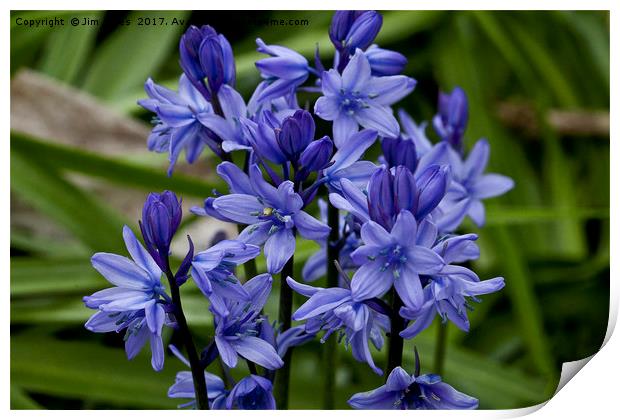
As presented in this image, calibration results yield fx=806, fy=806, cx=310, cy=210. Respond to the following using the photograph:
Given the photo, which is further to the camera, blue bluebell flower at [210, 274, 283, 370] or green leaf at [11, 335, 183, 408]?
green leaf at [11, 335, 183, 408]

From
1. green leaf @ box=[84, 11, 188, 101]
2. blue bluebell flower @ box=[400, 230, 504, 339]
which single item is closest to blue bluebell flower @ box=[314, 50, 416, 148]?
blue bluebell flower @ box=[400, 230, 504, 339]

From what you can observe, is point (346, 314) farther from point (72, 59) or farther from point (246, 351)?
point (72, 59)

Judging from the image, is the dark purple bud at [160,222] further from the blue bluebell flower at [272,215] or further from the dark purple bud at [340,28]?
the dark purple bud at [340,28]

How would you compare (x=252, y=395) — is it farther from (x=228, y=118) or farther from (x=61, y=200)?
(x=61, y=200)

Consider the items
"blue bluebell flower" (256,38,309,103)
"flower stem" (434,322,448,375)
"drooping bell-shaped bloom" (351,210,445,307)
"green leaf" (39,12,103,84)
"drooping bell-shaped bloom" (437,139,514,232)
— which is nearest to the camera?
"drooping bell-shaped bloom" (351,210,445,307)

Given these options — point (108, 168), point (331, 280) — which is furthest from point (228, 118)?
point (108, 168)

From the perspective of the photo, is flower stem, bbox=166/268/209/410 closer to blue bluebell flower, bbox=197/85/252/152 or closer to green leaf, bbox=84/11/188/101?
blue bluebell flower, bbox=197/85/252/152
